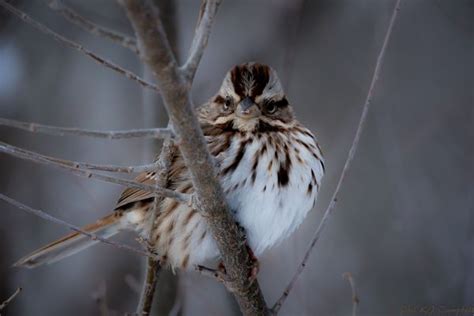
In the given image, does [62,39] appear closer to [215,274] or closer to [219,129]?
[215,274]

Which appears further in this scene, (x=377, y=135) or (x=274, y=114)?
(x=377, y=135)

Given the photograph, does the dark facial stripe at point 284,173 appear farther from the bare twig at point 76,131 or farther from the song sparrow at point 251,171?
the bare twig at point 76,131

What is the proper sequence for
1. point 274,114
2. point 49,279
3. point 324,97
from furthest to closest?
1. point 324,97
2. point 49,279
3. point 274,114

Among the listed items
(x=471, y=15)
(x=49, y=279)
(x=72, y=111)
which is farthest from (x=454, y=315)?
(x=72, y=111)

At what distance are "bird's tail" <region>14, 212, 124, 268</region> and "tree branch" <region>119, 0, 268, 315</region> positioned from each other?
1.13 metres

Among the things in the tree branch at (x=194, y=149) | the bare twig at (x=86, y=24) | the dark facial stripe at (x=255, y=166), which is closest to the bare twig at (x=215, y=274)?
the tree branch at (x=194, y=149)

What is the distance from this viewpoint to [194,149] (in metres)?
2.12

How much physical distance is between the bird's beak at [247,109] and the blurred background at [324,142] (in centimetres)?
166

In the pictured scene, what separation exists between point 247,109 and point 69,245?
52.3 inches

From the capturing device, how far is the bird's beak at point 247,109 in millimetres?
3145

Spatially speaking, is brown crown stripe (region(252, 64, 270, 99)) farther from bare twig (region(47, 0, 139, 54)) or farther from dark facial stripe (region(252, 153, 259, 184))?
bare twig (region(47, 0, 139, 54))

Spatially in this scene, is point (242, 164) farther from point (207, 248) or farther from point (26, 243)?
point (26, 243)

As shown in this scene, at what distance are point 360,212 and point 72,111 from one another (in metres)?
2.58

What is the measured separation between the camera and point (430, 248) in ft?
17.6
